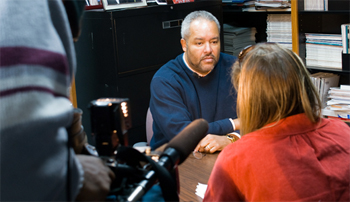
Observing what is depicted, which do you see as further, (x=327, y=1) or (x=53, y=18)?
(x=327, y=1)

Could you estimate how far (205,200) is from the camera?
1130 mm

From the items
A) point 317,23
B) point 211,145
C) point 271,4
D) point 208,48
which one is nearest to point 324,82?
point 317,23

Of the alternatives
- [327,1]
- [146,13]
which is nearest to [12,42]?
[146,13]

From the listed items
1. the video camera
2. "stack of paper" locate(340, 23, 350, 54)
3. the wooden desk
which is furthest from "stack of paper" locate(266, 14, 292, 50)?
the video camera

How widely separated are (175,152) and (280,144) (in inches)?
19.6

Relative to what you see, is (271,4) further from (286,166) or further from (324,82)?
(286,166)

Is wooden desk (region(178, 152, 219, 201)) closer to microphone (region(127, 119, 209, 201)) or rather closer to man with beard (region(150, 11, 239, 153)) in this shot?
man with beard (region(150, 11, 239, 153))

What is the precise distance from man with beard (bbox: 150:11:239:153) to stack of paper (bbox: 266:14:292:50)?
1.14 meters

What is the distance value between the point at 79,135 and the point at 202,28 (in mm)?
1657

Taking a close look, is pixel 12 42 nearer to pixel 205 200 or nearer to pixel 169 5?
pixel 205 200

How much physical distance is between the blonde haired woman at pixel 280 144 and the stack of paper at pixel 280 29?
2201mm

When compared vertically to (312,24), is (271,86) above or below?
below

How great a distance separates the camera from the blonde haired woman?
100cm

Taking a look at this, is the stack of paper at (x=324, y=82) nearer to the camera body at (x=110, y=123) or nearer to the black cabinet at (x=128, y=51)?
the black cabinet at (x=128, y=51)
